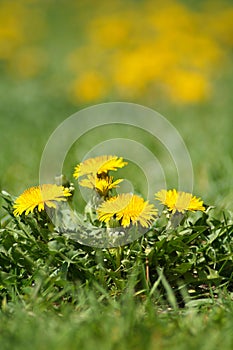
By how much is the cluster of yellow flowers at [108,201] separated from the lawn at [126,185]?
0.07 metres

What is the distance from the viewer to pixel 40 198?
6.76 feet

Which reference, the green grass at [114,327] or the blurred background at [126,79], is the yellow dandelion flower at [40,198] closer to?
the green grass at [114,327]

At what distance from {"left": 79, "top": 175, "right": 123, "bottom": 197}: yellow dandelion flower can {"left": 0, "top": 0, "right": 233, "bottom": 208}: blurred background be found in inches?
32.4

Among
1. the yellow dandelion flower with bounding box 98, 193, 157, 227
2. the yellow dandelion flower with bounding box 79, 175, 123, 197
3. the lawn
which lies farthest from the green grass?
the yellow dandelion flower with bounding box 79, 175, 123, 197

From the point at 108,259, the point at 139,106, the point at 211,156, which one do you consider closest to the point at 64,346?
the point at 108,259

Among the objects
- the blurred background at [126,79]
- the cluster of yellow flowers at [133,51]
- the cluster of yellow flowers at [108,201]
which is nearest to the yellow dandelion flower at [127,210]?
the cluster of yellow flowers at [108,201]

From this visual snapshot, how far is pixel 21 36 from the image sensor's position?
8977 mm

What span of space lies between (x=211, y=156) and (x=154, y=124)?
3.65 ft

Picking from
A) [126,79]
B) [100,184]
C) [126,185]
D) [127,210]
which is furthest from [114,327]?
[126,79]

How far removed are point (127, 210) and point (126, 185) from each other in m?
1.03

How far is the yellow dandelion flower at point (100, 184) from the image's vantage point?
6.89 feet

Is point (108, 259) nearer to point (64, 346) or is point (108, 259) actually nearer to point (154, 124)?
point (64, 346)

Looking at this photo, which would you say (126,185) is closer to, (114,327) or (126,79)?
(114,327)

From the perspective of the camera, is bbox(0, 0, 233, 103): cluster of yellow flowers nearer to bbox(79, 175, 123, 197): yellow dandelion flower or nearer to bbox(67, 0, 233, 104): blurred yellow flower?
bbox(67, 0, 233, 104): blurred yellow flower
